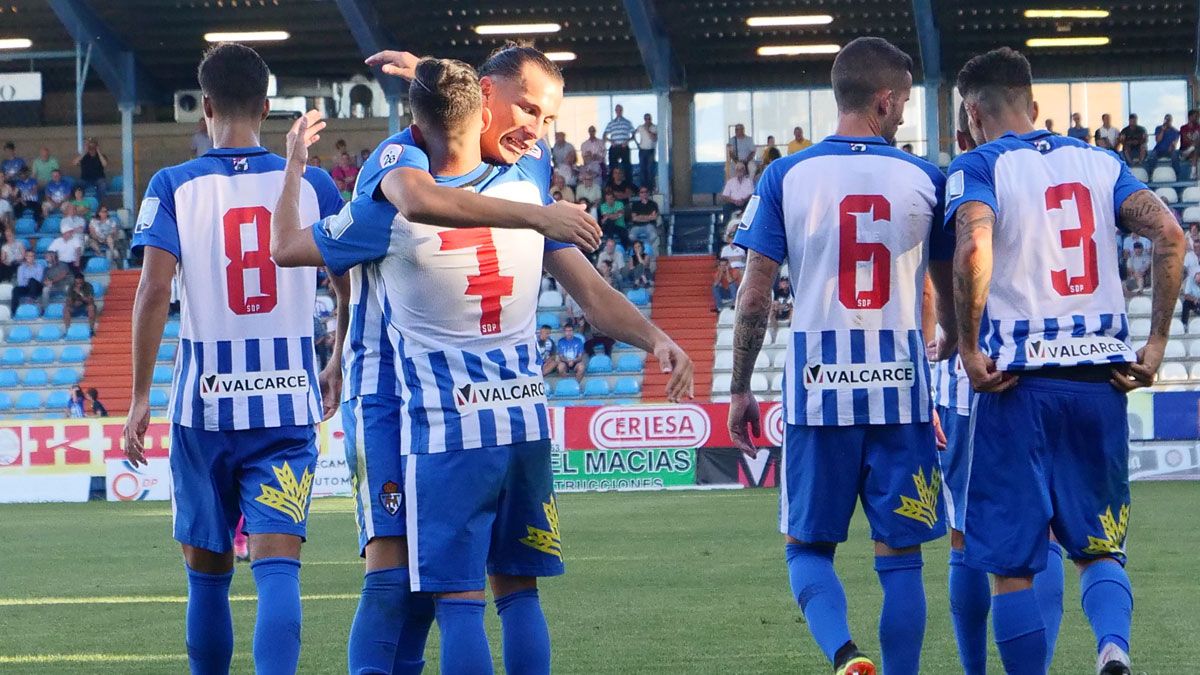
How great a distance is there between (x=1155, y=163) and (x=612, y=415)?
1235 centimetres

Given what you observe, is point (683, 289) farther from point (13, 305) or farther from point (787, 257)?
point (787, 257)

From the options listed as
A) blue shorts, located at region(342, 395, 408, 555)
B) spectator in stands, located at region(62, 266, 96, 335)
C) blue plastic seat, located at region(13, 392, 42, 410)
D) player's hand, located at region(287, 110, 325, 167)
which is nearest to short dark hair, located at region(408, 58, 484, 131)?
player's hand, located at region(287, 110, 325, 167)

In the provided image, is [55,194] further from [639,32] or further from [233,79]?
[233,79]

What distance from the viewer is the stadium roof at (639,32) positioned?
27328 mm

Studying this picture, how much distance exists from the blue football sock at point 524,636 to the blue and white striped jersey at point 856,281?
4.04 feet

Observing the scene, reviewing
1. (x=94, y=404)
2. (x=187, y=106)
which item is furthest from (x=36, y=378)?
(x=187, y=106)

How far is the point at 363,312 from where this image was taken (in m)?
4.70

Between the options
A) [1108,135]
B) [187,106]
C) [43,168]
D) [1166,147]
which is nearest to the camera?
[1108,135]

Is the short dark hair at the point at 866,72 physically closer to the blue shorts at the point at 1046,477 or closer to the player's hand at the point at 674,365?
the blue shorts at the point at 1046,477

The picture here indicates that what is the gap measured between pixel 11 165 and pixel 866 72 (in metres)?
26.9

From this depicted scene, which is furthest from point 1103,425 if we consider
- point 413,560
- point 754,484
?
point 754,484

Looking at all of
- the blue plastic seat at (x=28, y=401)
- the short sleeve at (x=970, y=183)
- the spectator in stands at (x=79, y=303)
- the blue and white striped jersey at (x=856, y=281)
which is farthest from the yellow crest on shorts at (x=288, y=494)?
the spectator in stands at (x=79, y=303)

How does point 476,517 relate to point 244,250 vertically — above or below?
below

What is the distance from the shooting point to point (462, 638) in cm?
429
